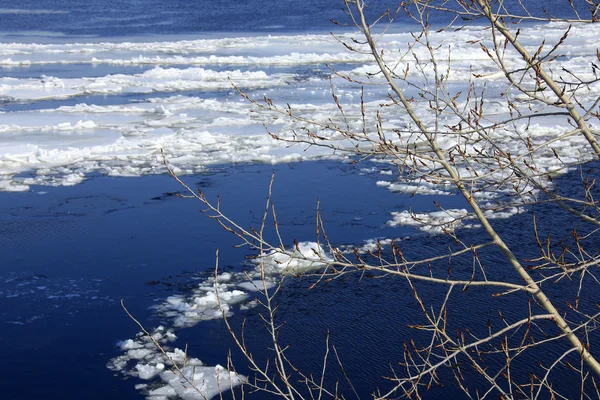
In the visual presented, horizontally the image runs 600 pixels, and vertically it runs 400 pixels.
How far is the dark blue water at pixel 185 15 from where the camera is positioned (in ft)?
129

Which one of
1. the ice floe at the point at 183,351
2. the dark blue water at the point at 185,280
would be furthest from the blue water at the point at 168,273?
the ice floe at the point at 183,351

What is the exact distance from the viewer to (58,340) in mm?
7113

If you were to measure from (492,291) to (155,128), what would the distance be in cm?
979

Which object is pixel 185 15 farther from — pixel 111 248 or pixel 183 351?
pixel 183 351

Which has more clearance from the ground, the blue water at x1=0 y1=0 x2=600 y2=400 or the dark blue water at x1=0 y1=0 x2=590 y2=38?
the blue water at x1=0 y1=0 x2=600 y2=400

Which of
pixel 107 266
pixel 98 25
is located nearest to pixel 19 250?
pixel 107 266

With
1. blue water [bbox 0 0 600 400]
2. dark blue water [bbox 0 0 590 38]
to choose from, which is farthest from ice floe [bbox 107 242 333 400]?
dark blue water [bbox 0 0 590 38]

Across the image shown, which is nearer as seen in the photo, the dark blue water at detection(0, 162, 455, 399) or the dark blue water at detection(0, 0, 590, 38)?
the dark blue water at detection(0, 162, 455, 399)

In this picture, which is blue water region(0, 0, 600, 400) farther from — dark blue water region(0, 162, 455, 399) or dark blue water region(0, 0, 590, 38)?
dark blue water region(0, 0, 590, 38)

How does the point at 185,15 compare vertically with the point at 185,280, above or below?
below

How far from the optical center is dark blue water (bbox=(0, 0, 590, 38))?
39188mm

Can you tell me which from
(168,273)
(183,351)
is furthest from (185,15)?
(183,351)

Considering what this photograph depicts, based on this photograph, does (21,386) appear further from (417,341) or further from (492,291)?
(492,291)

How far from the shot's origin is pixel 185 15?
4691 cm
